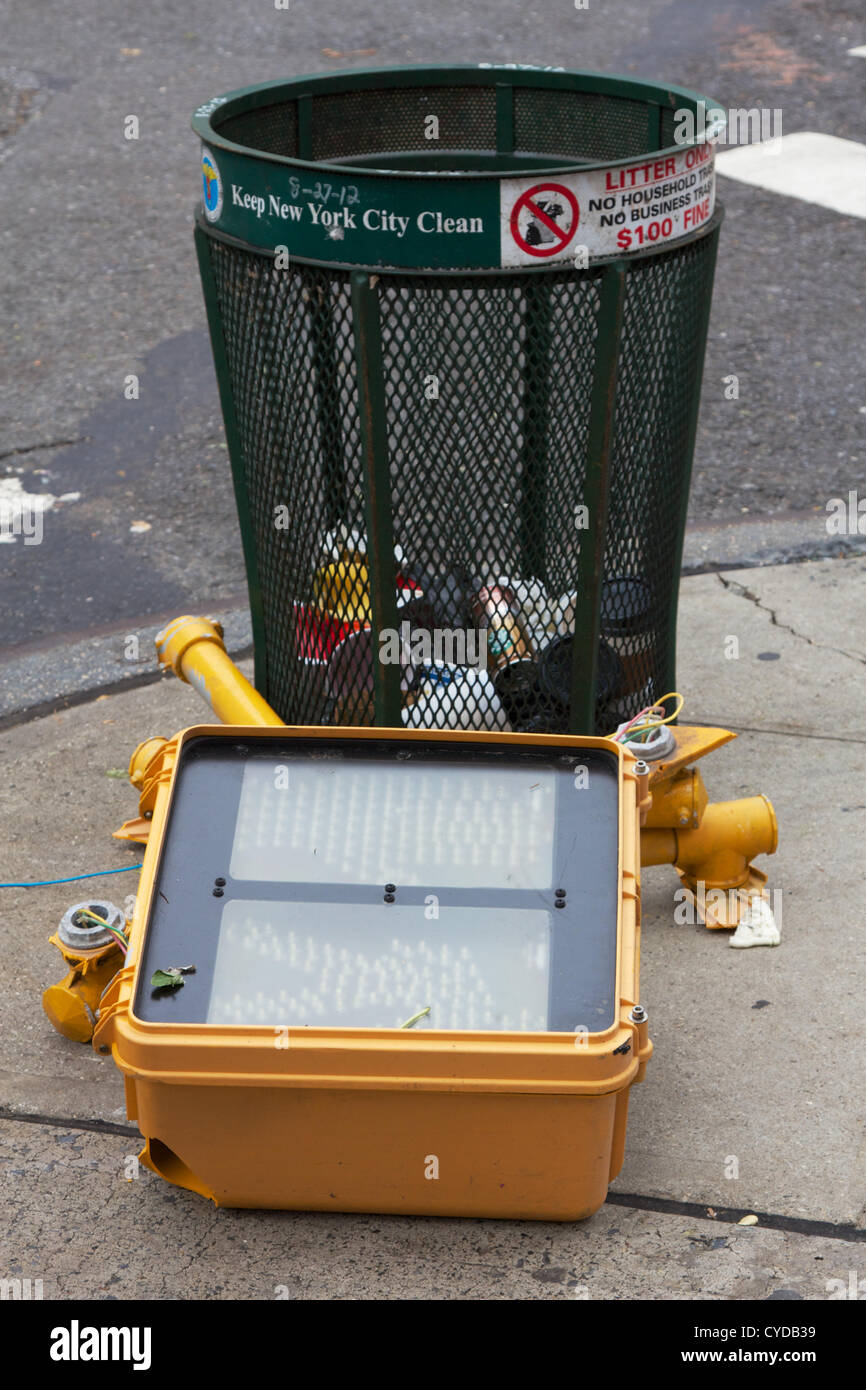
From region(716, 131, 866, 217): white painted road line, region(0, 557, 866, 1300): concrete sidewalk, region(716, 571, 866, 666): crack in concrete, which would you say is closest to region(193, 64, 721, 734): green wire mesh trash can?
region(0, 557, 866, 1300): concrete sidewalk

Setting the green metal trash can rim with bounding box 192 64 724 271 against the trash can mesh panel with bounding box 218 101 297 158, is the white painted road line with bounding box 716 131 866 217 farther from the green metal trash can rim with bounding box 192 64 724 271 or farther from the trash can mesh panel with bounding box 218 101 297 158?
the trash can mesh panel with bounding box 218 101 297 158

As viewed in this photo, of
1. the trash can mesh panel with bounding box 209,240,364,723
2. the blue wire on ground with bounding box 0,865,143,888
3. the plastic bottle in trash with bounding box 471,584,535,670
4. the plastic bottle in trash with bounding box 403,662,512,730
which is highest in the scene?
the trash can mesh panel with bounding box 209,240,364,723

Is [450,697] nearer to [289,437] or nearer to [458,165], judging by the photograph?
[289,437]

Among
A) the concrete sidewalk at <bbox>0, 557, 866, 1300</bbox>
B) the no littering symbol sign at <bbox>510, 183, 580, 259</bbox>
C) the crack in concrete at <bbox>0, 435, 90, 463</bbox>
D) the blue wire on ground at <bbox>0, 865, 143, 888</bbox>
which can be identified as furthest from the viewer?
the crack in concrete at <bbox>0, 435, 90, 463</bbox>

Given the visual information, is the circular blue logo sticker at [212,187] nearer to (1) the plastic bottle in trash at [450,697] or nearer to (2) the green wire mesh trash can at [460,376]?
(2) the green wire mesh trash can at [460,376]

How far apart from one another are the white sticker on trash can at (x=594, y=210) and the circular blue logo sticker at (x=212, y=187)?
0.59 m

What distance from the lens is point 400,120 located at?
343 centimetres

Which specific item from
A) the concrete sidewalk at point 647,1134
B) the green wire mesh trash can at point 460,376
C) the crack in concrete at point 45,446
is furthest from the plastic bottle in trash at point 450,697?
the crack in concrete at point 45,446

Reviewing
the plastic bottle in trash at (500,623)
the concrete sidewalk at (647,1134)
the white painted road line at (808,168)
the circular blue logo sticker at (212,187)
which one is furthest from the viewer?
the white painted road line at (808,168)

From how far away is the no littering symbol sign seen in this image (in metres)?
2.55

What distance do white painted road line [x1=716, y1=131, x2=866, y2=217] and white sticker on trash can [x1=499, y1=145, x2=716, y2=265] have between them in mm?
4738

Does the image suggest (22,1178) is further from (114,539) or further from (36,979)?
(114,539)

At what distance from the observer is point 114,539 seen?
4.84 meters

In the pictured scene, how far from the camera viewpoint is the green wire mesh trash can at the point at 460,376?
2609 millimetres
